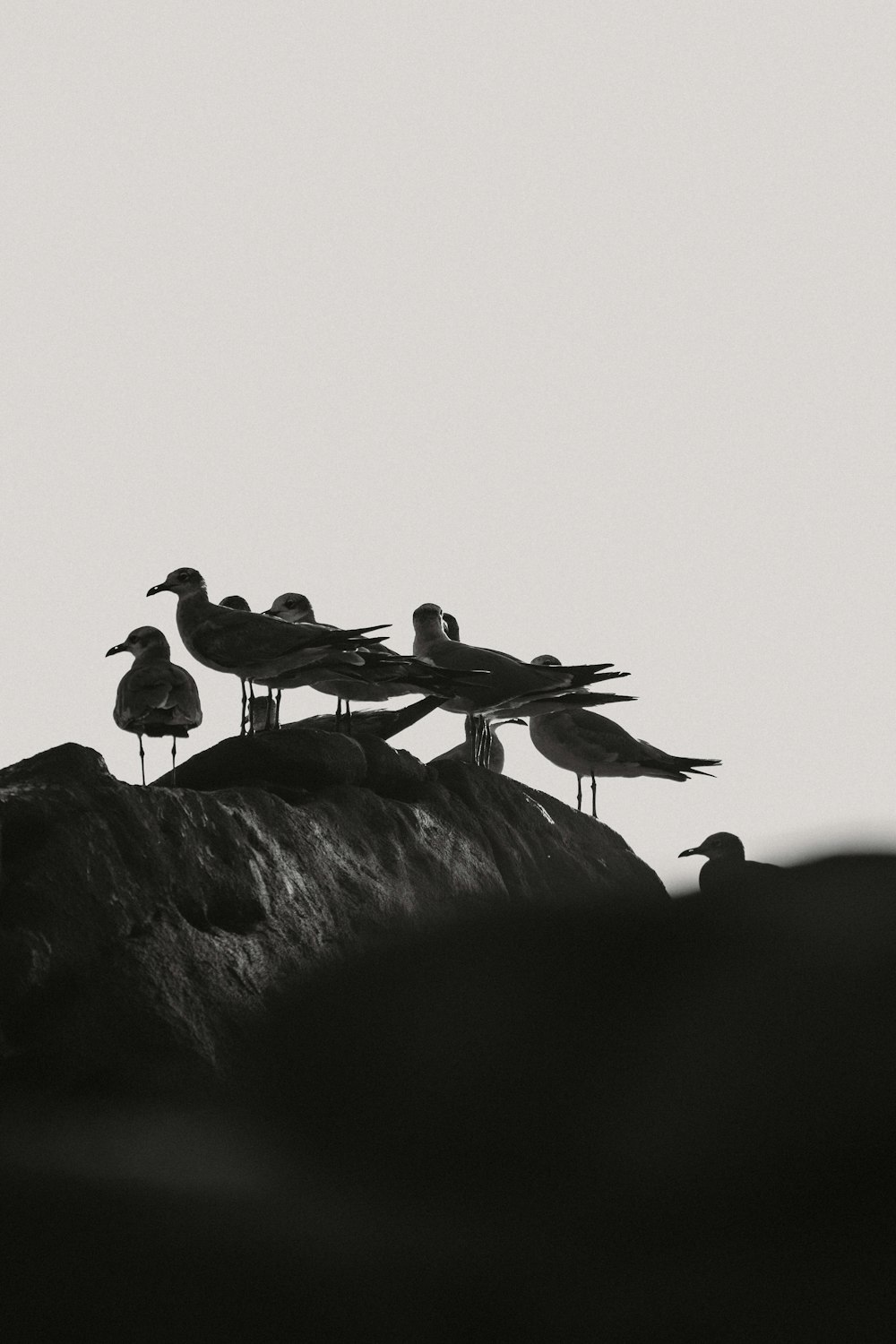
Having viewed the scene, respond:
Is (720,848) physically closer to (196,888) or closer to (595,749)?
(595,749)

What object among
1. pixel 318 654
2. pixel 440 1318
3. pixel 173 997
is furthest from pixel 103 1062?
pixel 318 654

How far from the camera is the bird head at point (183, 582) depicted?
44.1 ft

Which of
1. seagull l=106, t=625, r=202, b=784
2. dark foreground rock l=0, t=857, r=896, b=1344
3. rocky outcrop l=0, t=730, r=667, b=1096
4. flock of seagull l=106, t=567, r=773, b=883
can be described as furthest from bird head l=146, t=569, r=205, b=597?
dark foreground rock l=0, t=857, r=896, b=1344

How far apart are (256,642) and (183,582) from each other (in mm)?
1393

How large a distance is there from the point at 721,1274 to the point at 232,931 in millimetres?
2904

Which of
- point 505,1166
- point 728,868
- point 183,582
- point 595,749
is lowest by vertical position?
point 505,1166

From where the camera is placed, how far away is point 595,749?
16.0 meters

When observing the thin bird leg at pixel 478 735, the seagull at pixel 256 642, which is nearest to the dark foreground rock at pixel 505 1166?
the seagull at pixel 256 642

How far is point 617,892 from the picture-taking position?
1304 centimetres

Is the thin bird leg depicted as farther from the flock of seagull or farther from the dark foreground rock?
the dark foreground rock

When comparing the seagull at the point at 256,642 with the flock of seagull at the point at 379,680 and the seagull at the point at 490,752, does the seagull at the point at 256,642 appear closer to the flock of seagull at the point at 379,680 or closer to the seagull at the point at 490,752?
the flock of seagull at the point at 379,680

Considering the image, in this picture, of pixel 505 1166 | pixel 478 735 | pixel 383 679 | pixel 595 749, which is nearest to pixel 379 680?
pixel 383 679

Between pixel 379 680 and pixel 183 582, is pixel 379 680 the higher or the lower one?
the lower one

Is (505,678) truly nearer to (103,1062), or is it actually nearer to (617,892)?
(617,892)
